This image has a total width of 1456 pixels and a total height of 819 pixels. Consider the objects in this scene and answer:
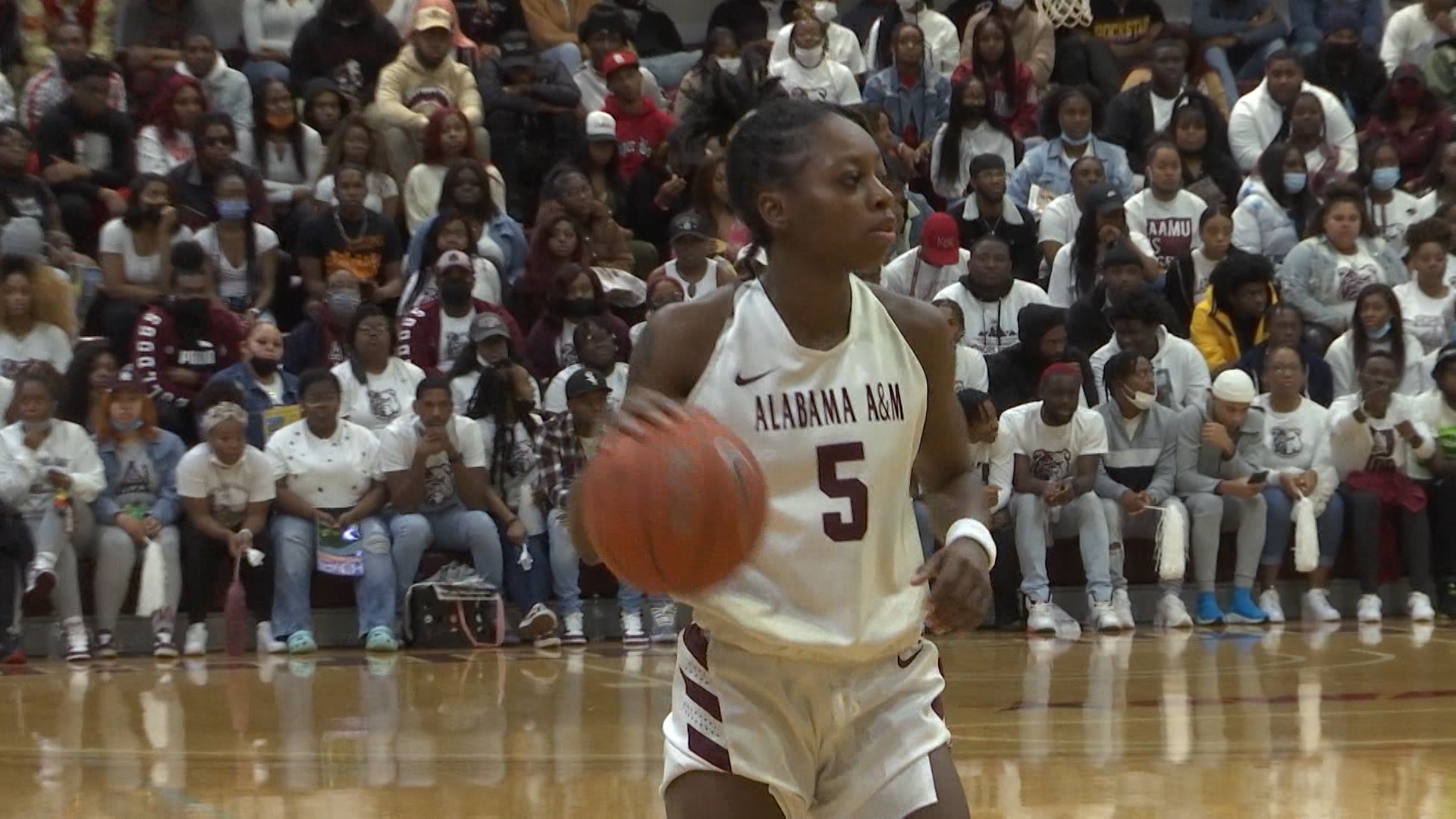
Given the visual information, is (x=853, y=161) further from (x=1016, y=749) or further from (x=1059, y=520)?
(x=1059, y=520)

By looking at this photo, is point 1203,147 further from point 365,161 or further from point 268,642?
point 268,642

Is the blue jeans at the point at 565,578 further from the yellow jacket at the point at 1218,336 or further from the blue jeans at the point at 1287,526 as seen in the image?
the yellow jacket at the point at 1218,336

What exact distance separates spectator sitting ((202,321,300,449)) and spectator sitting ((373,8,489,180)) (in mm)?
2444

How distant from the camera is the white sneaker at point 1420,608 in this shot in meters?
11.9

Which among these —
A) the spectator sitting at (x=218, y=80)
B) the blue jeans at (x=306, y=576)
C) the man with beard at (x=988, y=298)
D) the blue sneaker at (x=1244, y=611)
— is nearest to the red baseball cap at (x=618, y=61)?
the spectator sitting at (x=218, y=80)

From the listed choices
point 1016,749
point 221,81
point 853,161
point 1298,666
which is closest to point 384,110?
point 221,81

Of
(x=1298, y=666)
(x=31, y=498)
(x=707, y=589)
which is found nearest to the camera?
(x=707, y=589)

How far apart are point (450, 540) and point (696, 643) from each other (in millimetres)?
7911

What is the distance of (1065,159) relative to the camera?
14109mm

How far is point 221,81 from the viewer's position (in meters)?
13.9

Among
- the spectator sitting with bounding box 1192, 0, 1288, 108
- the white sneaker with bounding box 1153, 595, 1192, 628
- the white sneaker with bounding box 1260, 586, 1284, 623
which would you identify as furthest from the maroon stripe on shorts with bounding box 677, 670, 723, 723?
the spectator sitting with bounding box 1192, 0, 1288, 108

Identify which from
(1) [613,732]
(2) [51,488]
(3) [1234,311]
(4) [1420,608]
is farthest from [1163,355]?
(2) [51,488]

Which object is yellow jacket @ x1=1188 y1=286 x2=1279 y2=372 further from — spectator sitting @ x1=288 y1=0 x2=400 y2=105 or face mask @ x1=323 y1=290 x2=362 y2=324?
spectator sitting @ x1=288 y1=0 x2=400 y2=105

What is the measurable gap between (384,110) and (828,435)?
10.8 metres
